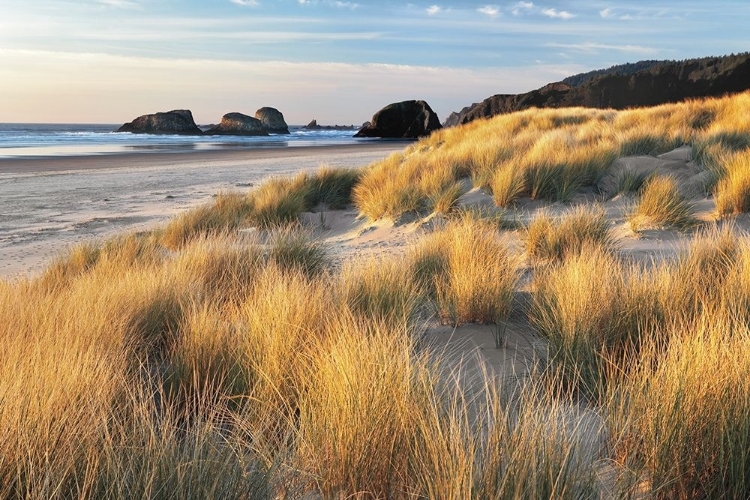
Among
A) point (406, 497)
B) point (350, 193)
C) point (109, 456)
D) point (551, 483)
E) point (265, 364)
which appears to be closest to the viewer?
point (551, 483)

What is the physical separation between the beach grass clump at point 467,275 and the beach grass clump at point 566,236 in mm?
300

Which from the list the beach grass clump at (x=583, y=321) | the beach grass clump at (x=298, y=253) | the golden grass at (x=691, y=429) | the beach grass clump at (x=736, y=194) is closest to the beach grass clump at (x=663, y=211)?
the beach grass clump at (x=736, y=194)

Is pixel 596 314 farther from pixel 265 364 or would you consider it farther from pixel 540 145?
pixel 540 145

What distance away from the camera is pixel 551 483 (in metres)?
1.29

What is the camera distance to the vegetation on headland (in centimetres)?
146

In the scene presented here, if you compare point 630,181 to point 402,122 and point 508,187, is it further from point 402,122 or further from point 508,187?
point 402,122

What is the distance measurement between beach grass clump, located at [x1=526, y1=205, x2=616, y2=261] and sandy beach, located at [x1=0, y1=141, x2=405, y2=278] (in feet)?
15.9

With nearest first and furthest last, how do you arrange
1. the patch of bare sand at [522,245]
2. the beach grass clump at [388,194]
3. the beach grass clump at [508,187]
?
the patch of bare sand at [522,245]
the beach grass clump at [508,187]
the beach grass clump at [388,194]

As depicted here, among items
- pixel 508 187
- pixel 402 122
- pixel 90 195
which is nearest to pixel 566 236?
pixel 508 187

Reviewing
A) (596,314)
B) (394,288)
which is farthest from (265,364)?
(596,314)

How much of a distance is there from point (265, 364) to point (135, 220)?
25.6 ft

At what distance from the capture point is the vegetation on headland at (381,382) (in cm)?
146

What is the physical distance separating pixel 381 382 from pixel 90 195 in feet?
39.7

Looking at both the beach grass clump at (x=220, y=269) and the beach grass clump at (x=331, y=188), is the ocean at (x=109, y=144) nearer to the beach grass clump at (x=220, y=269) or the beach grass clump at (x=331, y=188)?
the beach grass clump at (x=331, y=188)
